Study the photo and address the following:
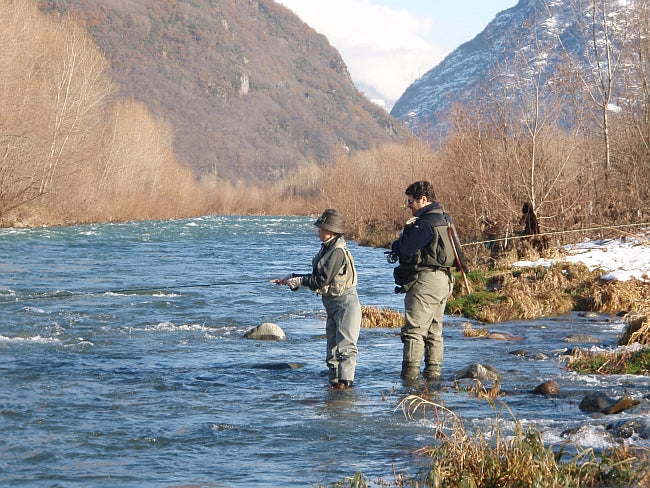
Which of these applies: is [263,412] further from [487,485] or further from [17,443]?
[487,485]

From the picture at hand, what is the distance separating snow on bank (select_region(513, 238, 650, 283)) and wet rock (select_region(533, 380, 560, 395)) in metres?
7.69

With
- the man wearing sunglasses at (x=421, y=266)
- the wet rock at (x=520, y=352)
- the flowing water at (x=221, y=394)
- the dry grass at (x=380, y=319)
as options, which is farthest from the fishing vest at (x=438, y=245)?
the dry grass at (x=380, y=319)

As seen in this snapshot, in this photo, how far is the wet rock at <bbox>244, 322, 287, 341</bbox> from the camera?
12.9m

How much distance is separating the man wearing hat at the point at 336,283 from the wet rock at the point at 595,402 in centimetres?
225

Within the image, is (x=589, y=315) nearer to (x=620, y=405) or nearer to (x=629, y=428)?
(x=620, y=405)

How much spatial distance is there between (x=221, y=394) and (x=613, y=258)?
1125 cm

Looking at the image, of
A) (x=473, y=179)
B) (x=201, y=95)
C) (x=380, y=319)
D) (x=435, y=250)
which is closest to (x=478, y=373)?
(x=435, y=250)

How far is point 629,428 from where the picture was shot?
6.85 m

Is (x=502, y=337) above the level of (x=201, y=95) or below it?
A: below

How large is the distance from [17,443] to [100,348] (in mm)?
4855

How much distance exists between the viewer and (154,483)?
6.05 m

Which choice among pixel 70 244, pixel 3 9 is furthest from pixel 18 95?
pixel 70 244

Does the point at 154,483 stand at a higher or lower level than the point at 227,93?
lower

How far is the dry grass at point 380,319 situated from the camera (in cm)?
1443
